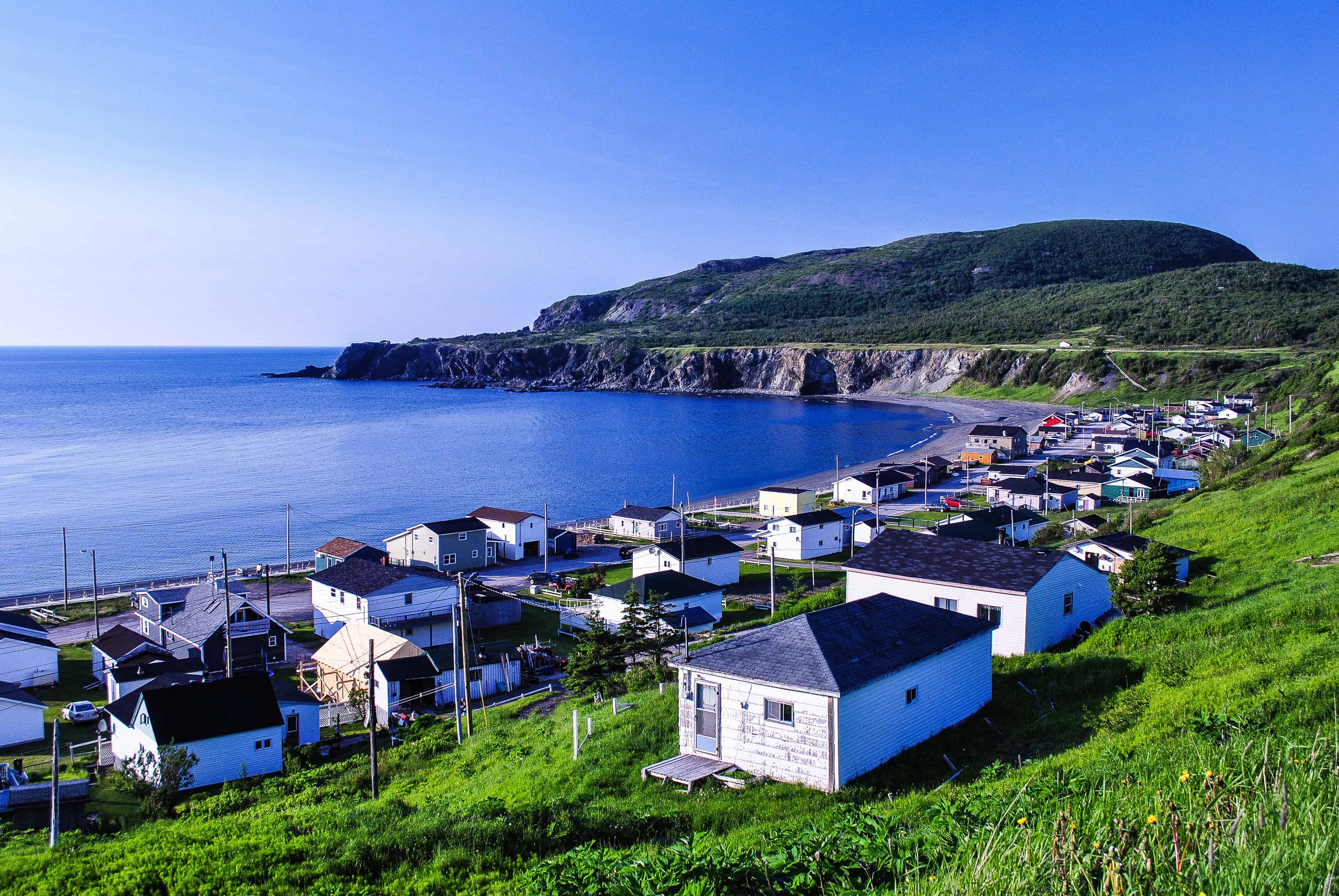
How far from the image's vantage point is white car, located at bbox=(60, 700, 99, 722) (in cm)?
2589

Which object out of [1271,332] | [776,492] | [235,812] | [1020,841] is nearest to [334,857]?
[1020,841]

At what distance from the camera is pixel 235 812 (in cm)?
1745

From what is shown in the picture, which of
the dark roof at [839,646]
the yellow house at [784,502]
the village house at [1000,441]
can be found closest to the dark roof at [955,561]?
the dark roof at [839,646]

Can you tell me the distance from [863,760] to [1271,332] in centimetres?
15188

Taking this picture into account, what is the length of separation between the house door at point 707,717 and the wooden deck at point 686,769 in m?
0.23

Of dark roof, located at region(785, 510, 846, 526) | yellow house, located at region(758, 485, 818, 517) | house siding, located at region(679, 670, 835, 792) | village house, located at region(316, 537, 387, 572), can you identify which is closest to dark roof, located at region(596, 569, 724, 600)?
dark roof, located at region(785, 510, 846, 526)

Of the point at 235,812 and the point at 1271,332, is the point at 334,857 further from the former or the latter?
the point at 1271,332

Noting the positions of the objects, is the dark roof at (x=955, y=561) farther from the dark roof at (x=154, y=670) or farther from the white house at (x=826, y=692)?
the dark roof at (x=154, y=670)

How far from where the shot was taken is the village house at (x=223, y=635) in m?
30.4

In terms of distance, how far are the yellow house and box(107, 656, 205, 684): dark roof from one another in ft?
125

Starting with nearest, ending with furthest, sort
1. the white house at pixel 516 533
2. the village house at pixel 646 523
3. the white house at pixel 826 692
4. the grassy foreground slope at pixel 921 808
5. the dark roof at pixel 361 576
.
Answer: the grassy foreground slope at pixel 921 808 → the white house at pixel 826 692 → the dark roof at pixel 361 576 → the white house at pixel 516 533 → the village house at pixel 646 523

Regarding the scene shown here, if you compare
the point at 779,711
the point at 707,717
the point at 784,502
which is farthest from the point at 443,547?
the point at 779,711

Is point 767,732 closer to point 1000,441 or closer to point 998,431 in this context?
point 1000,441

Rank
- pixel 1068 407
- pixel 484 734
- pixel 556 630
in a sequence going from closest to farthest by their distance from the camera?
pixel 484 734 → pixel 556 630 → pixel 1068 407
